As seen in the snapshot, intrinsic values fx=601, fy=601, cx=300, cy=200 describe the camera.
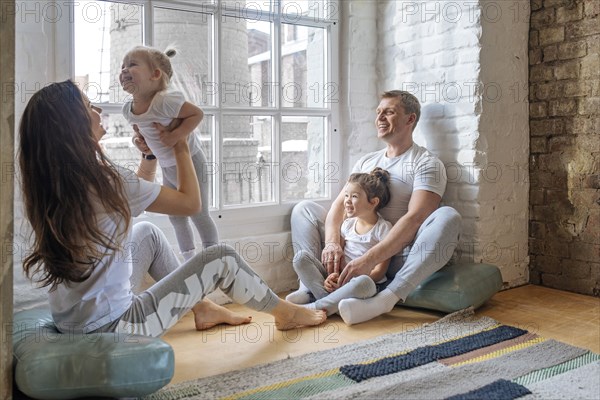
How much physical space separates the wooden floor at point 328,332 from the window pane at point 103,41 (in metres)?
1.16

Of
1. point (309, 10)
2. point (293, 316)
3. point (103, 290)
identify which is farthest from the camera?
point (309, 10)

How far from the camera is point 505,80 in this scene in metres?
3.34

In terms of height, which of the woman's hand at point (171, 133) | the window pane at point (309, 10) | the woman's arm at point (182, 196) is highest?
the window pane at point (309, 10)

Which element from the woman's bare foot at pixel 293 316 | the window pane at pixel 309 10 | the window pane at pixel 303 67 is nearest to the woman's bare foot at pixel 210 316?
the woman's bare foot at pixel 293 316

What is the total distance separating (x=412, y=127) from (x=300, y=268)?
1006mm

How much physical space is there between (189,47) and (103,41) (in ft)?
1.43

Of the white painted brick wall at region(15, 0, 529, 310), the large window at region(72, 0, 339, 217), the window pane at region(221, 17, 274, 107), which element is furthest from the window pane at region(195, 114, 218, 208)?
the white painted brick wall at region(15, 0, 529, 310)

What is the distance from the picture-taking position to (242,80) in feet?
10.7

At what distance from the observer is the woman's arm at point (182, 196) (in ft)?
6.75

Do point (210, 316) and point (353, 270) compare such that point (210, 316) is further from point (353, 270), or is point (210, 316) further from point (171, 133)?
point (171, 133)

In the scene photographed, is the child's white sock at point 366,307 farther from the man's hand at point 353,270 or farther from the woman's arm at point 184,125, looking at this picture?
the woman's arm at point 184,125

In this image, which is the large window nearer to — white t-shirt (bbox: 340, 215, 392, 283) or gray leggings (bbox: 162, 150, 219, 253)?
gray leggings (bbox: 162, 150, 219, 253)

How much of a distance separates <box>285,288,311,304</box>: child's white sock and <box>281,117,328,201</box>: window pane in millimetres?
675

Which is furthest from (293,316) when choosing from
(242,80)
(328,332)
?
(242,80)
